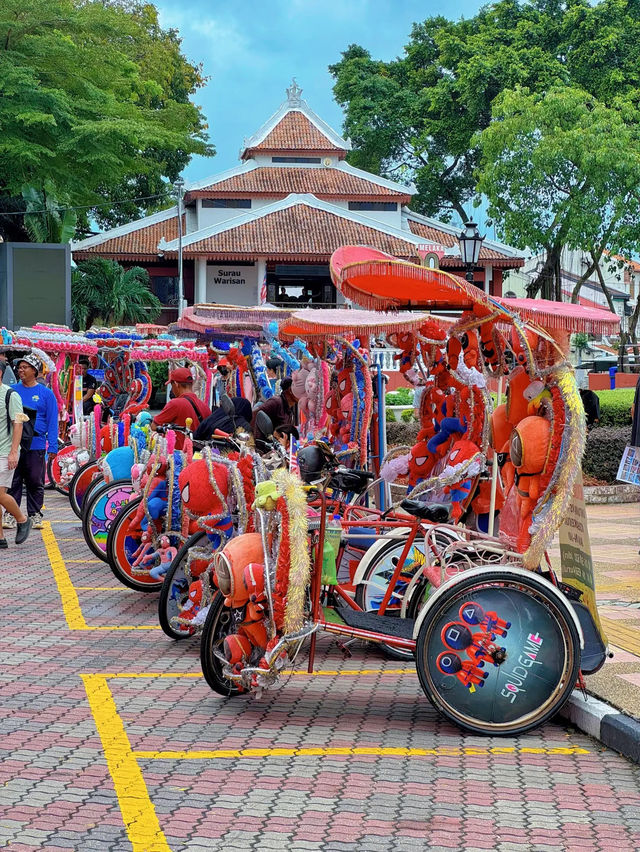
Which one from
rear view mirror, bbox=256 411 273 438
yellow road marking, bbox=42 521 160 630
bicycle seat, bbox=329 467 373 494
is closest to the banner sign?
bicycle seat, bbox=329 467 373 494

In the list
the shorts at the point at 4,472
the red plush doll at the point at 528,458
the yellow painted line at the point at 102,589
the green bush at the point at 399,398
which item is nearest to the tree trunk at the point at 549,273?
the green bush at the point at 399,398

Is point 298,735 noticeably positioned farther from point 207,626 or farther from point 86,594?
point 86,594

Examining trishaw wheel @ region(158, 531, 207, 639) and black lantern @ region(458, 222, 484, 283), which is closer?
trishaw wheel @ region(158, 531, 207, 639)

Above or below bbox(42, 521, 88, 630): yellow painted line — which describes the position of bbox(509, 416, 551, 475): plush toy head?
above

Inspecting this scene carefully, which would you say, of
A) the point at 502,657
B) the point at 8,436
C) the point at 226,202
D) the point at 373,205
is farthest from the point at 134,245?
the point at 502,657

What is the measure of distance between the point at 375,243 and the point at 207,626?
114 feet

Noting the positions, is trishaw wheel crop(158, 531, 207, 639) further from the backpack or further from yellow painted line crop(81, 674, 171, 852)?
the backpack

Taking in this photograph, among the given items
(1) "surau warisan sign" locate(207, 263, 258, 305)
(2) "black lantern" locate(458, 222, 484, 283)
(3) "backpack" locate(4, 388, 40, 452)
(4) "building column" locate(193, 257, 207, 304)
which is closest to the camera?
(3) "backpack" locate(4, 388, 40, 452)

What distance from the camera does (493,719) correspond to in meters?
5.48

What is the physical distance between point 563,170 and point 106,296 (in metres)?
15.2

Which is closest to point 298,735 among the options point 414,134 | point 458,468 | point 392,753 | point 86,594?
point 392,753

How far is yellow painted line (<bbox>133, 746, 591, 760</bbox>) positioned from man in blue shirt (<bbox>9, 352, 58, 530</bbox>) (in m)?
7.31

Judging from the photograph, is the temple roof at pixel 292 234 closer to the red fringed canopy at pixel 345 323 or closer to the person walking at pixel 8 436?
the person walking at pixel 8 436

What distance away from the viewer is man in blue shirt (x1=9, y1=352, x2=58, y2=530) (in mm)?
12039
